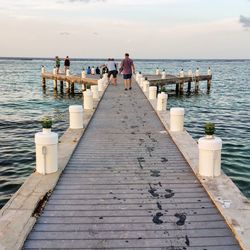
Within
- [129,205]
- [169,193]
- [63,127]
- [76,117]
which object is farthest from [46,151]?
[63,127]

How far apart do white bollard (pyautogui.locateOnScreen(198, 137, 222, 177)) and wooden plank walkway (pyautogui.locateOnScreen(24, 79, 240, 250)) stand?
352 millimetres

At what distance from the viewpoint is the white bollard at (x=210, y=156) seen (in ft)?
24.8

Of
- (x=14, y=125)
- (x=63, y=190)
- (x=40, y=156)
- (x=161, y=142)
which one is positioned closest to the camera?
(x=63, y=190)

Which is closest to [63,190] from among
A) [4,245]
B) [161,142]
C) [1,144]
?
[4,245]

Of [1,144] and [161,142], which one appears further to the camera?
[1,144]

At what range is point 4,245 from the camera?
195 inches

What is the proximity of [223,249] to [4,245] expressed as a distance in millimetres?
2923

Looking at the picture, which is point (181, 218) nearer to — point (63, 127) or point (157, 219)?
point (157, 219)

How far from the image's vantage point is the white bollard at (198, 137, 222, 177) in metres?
7.57

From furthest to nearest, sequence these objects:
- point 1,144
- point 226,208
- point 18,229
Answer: point 1,144
point 226,208
point 18,229

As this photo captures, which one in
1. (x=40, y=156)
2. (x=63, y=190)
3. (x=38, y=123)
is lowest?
(x=38, y=123)

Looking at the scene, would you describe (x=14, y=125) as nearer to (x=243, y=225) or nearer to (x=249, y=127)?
(x=249, y=127)

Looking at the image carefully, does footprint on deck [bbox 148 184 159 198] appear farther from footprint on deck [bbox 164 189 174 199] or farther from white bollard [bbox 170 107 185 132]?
white bollard [bbox 170 107 185 132]

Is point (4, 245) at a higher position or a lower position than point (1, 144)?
higher
